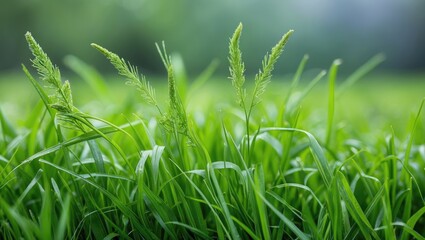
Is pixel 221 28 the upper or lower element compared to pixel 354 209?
upper

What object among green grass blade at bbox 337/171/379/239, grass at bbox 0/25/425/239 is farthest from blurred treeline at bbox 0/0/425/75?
green grass blade at bbox 337/171/379/239

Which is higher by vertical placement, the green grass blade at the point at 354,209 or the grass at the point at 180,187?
the grass at the point at 180,187

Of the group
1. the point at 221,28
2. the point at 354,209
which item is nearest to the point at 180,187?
the point at 354,209

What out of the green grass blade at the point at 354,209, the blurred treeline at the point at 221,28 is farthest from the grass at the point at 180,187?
the blurred treeline at the point at 221,28

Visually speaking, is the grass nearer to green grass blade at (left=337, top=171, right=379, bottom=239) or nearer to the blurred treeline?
green grass blade at (left=337, top=171, right=379, bottom=239)

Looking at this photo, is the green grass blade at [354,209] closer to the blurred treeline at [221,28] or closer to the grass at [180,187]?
the grass at [180,187]

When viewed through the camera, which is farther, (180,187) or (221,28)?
(221,28)

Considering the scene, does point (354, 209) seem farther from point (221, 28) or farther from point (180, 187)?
point (221, 28)

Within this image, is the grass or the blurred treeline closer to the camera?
the grass

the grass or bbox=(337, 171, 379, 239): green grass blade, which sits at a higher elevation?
the grass
